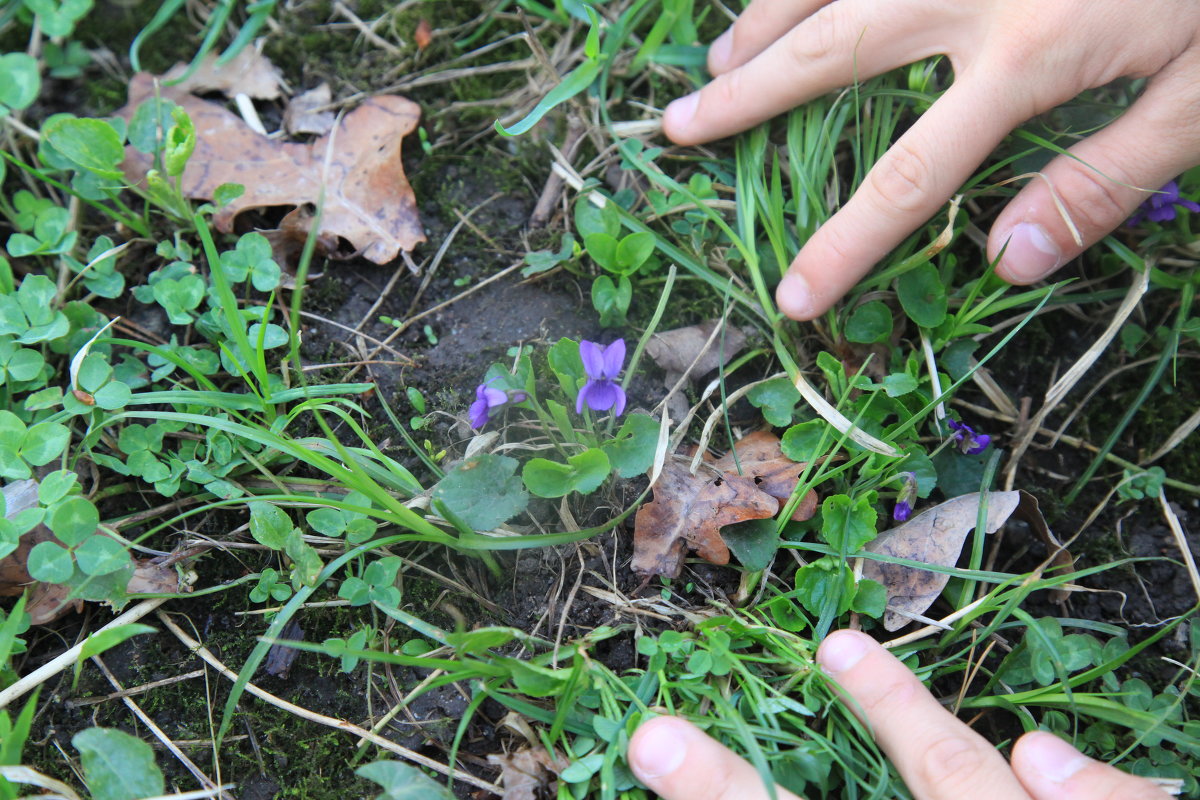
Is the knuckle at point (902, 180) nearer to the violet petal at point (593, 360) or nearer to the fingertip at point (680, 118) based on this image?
the fingertip at point (680, 118)

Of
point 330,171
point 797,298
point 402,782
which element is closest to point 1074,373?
point 797,298

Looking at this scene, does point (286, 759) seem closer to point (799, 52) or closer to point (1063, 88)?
point (799, 52)

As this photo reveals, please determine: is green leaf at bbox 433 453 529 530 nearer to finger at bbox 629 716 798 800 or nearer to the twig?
finger at bbox 629 716 798 800

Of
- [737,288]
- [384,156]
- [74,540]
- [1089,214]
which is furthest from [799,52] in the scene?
[74,540]

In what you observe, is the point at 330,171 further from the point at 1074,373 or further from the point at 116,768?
the point at 1074,373

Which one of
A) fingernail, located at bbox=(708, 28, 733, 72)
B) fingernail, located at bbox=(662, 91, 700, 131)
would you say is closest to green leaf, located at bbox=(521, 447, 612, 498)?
fingernail, located at bbox=(662, 91, 700, 131)

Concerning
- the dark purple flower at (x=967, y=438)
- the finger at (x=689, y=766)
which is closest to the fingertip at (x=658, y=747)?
the finger at (x=689, y=766)
